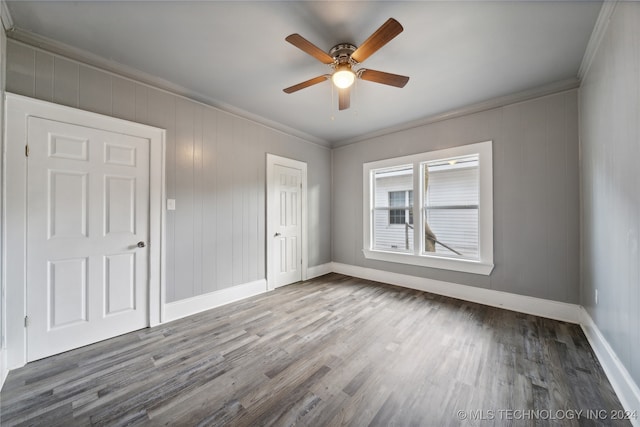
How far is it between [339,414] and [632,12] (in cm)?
298

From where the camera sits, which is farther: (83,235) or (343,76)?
(83,235)

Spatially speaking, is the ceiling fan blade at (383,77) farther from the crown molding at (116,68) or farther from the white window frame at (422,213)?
the crown molding at (116,68)

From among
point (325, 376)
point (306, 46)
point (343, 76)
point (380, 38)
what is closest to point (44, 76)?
point (306, 46)

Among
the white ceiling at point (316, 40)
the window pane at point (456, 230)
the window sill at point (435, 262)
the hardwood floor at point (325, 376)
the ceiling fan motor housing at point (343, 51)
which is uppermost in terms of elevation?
the white ceiling at point (316, 40)

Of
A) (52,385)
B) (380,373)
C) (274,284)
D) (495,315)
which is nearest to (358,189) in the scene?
(274,284)

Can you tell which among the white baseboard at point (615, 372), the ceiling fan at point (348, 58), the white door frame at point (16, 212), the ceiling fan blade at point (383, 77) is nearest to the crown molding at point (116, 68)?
the white door frame at point (16, 212)

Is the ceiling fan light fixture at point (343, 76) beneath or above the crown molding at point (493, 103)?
beneath

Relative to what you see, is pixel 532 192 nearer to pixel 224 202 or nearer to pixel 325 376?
pixel 325 376

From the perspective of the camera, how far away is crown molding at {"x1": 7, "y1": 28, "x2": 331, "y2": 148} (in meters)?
1.92

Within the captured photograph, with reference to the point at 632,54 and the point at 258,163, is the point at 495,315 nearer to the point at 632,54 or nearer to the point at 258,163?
the point at 632,54

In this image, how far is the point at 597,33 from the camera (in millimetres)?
1854

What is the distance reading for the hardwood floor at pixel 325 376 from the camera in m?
1.42

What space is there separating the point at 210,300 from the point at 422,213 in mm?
3312

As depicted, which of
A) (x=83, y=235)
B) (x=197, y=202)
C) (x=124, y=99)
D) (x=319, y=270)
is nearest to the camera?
(x=83, y=235)
